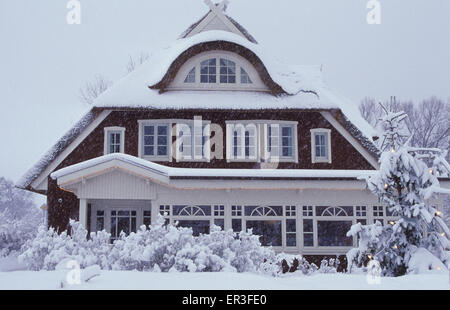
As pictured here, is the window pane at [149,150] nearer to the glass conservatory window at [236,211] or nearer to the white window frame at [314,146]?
the glass conservatory window at [236,211]

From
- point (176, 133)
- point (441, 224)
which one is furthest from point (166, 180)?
point (441, 224)

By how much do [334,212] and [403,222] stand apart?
19.9ft

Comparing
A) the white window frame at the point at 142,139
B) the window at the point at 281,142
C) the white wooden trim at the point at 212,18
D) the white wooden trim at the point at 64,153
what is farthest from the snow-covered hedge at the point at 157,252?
the white wooden trim at the point at 212,18

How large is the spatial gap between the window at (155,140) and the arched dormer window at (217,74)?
62.2 inches

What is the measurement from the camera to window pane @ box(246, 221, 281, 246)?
15.1 metres

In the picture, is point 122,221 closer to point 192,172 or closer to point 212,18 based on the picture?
point 192,172

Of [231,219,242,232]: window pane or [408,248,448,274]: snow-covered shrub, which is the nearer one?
[408,248,448,274]: snow-covered shrub

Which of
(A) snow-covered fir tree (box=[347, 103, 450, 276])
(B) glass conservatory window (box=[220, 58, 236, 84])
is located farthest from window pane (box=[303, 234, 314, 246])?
(B) glass conservatory window (box=[220, 58, 236, 84])

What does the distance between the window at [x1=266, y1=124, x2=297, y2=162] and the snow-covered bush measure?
1169 cm

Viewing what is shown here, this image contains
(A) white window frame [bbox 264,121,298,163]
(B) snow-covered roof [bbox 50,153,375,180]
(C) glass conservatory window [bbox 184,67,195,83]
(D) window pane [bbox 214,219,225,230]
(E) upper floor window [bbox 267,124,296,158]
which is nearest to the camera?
(B) snow-covered roof [bbox 50,153,375,180]

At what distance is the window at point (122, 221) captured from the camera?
55.0 feet

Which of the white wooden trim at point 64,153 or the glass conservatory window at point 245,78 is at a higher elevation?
the glass conservatory window at point 245,78

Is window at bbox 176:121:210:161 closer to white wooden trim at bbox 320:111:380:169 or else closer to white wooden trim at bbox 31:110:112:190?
white wooden trim at bbox 31:110:112:190

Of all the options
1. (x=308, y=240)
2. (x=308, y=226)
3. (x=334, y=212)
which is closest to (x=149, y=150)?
(x=308, y=226)
